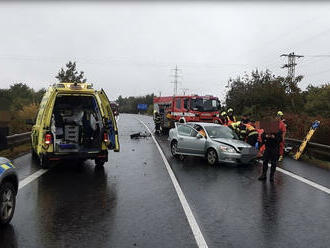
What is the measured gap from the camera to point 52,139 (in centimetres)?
965

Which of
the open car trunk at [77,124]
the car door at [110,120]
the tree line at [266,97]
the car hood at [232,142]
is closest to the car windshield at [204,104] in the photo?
the tree line at [266,97]

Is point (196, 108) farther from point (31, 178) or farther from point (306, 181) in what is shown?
point (31, 178)

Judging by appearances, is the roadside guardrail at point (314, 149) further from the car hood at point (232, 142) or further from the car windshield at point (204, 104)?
the car windshield at point (204, 104)

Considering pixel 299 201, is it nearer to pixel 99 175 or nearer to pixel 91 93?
pixel 99 175

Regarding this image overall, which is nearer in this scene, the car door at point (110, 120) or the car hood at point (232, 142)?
the car door at point (110, 120)

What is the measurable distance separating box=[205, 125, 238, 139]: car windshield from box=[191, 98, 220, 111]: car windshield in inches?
373

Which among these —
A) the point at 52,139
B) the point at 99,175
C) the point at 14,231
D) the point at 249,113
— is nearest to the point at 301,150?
the point at 99,175

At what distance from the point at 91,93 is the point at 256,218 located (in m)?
6.07

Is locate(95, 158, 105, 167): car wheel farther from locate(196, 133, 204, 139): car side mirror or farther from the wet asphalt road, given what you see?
locate(196, 133, 204, 139): car side mirror

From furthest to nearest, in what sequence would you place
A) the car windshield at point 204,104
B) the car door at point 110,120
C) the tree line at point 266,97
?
the tree line at point 266,97
the car windshield at point 204,104
the car door at point 110,120

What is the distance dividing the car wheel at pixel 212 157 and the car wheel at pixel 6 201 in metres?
7.14

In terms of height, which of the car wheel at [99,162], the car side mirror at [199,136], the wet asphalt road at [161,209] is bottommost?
the wet asphalt road at [161,209]

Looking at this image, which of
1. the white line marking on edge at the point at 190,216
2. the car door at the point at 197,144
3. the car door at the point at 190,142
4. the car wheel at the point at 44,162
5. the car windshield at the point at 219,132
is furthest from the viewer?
the car windshield at the point at 219,132

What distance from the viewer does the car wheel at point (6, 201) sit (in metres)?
5.26
